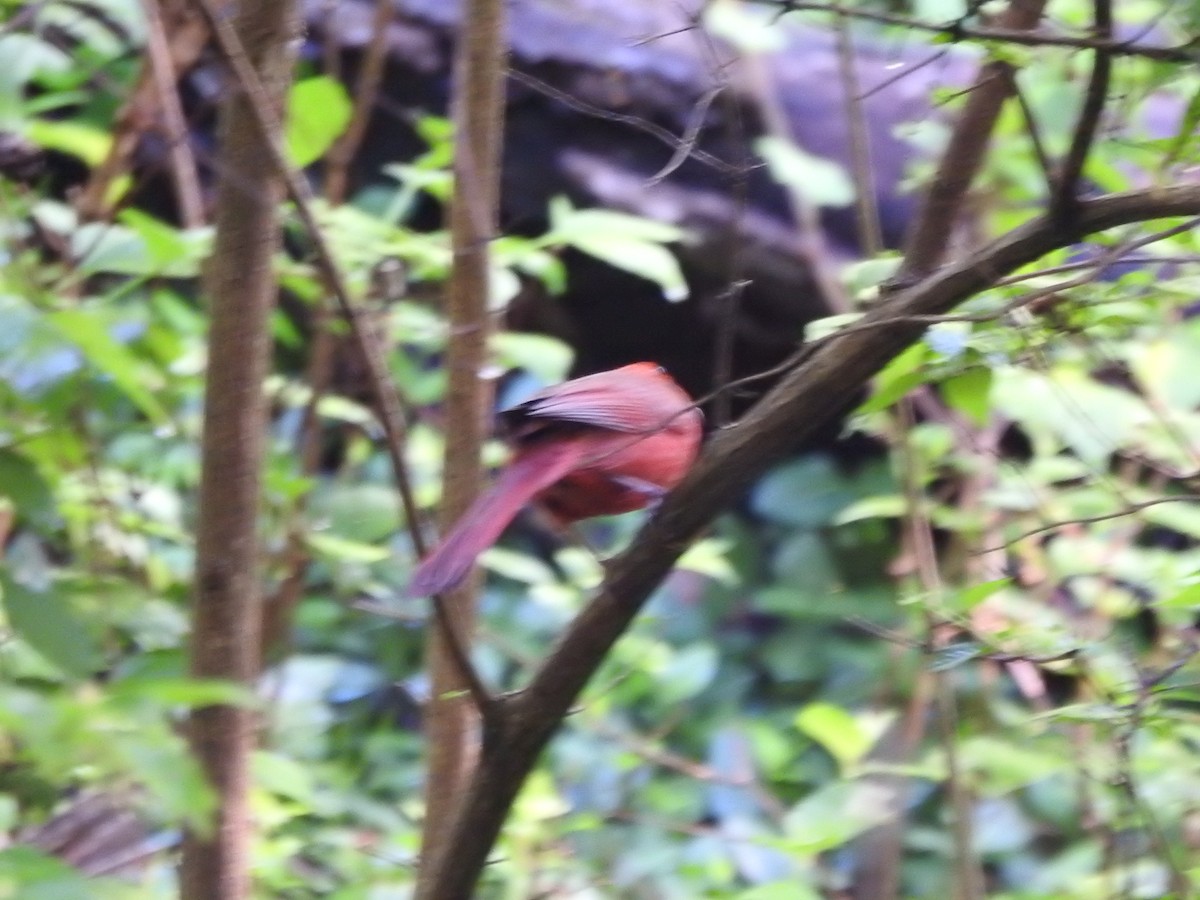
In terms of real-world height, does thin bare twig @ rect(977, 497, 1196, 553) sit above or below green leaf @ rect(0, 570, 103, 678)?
below

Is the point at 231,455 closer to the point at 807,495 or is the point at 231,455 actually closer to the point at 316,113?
the point at 316,113

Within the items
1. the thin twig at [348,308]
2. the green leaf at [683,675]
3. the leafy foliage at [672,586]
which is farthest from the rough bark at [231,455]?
the green leaf at [683,675]

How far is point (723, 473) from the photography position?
3.96 feet

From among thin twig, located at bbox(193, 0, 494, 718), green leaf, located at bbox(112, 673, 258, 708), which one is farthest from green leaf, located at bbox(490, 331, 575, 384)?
green leaf, located at bbox(112, 673, 258, 708)

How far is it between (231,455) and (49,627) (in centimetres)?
40

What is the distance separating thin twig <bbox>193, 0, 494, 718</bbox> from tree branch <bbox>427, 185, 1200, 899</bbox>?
0.20 feet

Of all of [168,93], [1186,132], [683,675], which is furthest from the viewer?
[683,675]

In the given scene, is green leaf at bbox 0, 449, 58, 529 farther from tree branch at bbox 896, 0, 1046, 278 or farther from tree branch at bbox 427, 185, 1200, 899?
tree branch at bbox 896, 0, 1046, 278

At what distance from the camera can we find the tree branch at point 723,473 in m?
1.10

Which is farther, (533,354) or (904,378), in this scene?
(533,354)

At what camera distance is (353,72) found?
4266 millimetres

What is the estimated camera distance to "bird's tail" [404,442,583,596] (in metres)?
1.35

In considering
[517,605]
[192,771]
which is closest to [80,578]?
[192,771]

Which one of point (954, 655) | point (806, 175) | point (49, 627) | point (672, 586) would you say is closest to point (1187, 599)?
point (954, 655)
